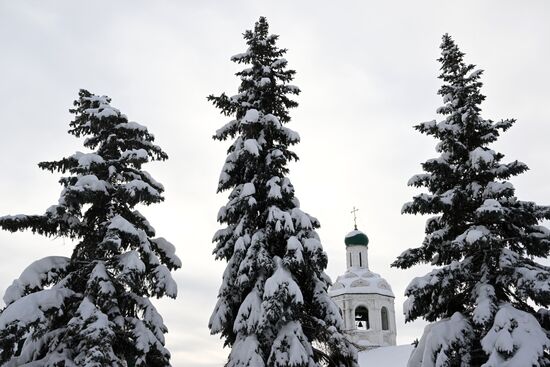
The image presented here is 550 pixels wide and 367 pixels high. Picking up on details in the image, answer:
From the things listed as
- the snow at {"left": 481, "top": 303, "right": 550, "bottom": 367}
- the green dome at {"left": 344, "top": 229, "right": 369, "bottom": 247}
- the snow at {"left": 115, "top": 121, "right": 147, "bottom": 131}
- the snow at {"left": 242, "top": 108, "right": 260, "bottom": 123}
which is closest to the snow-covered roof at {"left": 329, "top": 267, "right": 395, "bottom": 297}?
the green dome at {"left": 344, "top": 229, "right": 369, "bottom": 247}

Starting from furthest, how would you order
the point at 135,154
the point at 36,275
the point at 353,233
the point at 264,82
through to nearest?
the point at 353,233
the point at 264,82
the point at 135,154
the point at 36,275

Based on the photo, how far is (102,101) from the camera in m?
15.6

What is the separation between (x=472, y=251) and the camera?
14.1m

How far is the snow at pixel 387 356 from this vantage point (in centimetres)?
4100

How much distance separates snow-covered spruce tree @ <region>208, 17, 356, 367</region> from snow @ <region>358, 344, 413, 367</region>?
28.1m

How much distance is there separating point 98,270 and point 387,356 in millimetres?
34593

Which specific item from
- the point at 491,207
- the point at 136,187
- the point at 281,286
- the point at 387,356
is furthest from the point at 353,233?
the point at 136,187

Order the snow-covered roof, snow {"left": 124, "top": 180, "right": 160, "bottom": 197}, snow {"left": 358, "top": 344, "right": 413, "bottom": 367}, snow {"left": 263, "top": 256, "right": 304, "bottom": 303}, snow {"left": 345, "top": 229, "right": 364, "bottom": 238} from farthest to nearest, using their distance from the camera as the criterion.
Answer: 1. snow {"left": 345, "top": 229, "right": 364, "bottom": 238}
2. the snow-covered roof
3. snow {"left": 358, "top": 344, "right": 413, "bottom": 367}
4. snow {"left": 124, "top": 180, "right": 160, "bottom": 197}
5. snow {"left": 263, "top": 256, "right": 304, "bottom": 303}

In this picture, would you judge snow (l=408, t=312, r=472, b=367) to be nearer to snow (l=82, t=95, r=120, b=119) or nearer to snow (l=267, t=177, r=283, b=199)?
snow (l=267, t=177, r=283, b=199)

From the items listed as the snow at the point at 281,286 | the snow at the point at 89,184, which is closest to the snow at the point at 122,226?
the snow at the point at 89,184

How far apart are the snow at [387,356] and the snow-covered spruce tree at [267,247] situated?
2810 cm

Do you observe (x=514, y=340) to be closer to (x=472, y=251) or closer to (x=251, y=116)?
(x=472, y=251)

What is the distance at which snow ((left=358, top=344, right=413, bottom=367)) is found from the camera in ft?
135

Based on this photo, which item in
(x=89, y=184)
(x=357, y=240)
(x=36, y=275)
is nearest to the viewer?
(x=36, y=275)
